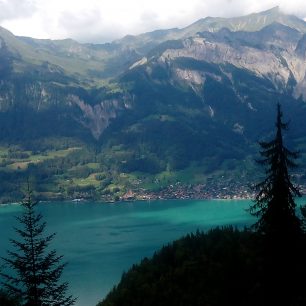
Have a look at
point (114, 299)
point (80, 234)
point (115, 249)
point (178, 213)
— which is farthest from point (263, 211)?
point (178, 213)

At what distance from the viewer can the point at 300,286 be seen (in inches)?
885

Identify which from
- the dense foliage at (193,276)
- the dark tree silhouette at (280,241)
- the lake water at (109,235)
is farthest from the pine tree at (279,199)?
the lake water at (109,235)

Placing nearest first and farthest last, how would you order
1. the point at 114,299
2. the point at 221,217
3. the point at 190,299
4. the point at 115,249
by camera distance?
the point at 190,299 → the point at 114,299 → the point at 115,249 → the point at 221,217

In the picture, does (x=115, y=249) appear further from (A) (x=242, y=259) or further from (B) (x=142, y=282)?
(A) (x=242, y=259)

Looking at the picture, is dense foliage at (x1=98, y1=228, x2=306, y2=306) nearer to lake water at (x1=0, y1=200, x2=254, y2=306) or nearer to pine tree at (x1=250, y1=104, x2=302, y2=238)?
pine tree at (x1=250, y1=104, x2=302, y2=238)

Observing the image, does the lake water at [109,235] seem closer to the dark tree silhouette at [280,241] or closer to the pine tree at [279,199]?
the dark tree silhouette at [280,241]

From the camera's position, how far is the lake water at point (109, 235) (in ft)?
332

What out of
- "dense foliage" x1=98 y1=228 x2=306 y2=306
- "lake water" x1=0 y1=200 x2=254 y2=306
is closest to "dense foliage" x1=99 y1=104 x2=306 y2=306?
"dense foliage" x1=98 y1=228 x2=306 y2=306

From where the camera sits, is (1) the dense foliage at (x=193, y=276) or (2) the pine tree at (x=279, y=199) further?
(1) the dense foliage at (x=193, y=276)

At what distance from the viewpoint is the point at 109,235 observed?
483ft

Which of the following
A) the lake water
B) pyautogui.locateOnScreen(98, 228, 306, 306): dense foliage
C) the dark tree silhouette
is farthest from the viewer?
the lake water

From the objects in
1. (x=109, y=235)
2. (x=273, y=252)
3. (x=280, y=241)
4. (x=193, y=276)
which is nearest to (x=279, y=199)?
(x=280, y=241)

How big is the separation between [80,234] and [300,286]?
131014mm

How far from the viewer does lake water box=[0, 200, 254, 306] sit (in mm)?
101062
